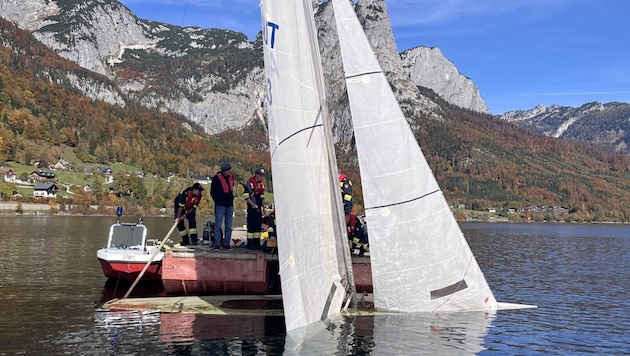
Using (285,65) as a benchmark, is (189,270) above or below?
below

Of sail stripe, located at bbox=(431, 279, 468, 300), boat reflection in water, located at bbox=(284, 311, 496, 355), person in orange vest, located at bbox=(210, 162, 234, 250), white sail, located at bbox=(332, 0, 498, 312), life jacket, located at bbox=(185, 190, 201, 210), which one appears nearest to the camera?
boat reflection in water, located at bbox=(284, 311, 496, 355)

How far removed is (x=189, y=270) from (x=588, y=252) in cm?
4679

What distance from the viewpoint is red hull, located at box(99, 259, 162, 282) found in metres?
21.7

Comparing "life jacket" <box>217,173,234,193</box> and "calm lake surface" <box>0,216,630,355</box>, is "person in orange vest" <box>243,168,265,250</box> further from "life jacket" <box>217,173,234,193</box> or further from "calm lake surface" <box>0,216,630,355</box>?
"calm lake surface" <box>0,216,630,355</box>

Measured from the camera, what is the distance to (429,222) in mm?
15086

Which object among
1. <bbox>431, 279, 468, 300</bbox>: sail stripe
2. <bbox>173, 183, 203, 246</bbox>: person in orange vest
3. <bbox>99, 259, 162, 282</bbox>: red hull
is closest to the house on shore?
<bbox>99, 259, 162, 282</bbox>: red hull

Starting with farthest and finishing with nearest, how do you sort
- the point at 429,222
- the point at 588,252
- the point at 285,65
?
the point at 588,252, the point at 429,222, the point at 285,65

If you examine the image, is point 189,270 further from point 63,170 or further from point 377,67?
point 63,170

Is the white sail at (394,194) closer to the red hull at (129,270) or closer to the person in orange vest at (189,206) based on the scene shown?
the person in orange vest at (189,206)

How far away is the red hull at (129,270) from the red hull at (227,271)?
11.1 feet

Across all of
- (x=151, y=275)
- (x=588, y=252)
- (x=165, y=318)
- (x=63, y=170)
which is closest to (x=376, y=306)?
(x=165, y=318)

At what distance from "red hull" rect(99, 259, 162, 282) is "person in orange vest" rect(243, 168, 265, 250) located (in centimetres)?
473

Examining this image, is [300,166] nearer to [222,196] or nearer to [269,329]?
[269,329]

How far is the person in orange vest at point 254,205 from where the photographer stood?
18281 mm
